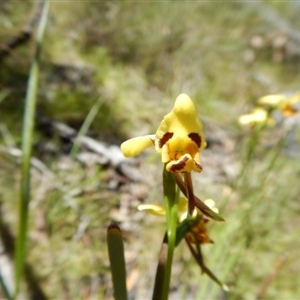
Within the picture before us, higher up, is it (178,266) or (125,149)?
(125,149)

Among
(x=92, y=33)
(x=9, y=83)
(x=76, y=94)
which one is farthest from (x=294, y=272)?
(x=92, y=33)

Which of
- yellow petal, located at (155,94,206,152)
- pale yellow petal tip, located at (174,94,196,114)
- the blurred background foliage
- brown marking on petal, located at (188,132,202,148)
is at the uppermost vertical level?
pale yellow petal tip, located at (174,94,196,114)

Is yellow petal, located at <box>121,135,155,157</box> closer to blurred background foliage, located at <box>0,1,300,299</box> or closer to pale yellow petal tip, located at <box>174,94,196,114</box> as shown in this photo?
pale yellow petal tip, located at <box>174,94,196,114</box>

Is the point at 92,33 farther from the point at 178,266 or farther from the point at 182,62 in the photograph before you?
the point at 178,266

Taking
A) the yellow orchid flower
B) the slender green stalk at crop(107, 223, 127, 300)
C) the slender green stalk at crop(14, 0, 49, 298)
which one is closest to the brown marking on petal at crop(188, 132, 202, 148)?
the yellow orchid flower

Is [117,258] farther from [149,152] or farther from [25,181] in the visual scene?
[149,152]

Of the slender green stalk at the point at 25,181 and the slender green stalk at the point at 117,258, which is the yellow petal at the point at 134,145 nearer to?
the slender green stalk at the point at 117,258
